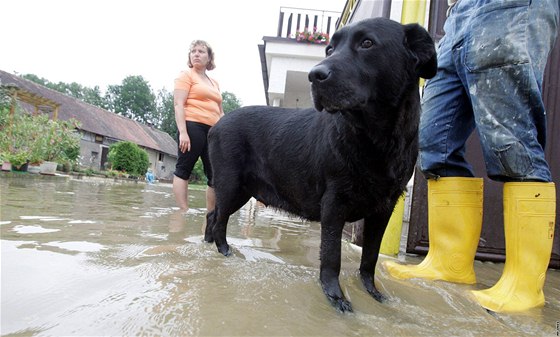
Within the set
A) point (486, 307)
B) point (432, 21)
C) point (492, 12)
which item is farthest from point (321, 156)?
point (432, 21)

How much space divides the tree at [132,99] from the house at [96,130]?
23524 mm

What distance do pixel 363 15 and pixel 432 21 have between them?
1.28 m

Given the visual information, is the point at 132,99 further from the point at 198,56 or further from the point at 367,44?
the point at 367,44

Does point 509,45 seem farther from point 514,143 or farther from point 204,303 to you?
point 204,303

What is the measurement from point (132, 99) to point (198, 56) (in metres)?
66.0

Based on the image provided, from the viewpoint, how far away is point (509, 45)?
5.97ft

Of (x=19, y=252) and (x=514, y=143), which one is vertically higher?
(x=514, y=143)

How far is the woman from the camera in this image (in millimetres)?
3891

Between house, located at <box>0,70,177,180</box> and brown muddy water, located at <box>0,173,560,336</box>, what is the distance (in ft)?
80.1

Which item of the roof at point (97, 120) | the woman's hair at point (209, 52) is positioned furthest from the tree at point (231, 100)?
the woman's hair at point (209, 52)

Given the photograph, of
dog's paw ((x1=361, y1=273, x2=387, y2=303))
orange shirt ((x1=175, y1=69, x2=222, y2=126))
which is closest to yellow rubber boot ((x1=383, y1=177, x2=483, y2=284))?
dog's paw ((x1=361, y1=273, x2=387, y2=303))

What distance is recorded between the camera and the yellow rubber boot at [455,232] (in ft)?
7.02

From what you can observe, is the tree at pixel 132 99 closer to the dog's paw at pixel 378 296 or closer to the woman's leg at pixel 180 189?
the woman's leg at pixel 180 189

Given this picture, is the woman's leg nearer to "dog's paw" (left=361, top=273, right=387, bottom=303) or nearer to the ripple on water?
the ripple on water
